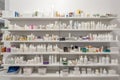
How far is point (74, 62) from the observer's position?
12.2ft

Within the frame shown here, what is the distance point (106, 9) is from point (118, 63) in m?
1.30

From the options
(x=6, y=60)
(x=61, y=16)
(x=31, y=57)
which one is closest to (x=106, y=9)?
(x=61, y=16)

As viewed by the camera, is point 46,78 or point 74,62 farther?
point 46,78

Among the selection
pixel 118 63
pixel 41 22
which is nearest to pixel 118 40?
pixel 118 63

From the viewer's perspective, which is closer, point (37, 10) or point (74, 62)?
point (74, 62)

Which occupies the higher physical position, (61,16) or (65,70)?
(61,16)

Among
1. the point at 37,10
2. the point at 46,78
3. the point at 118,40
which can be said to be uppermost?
the point at 37,10

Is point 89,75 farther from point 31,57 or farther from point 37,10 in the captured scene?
point 37,10

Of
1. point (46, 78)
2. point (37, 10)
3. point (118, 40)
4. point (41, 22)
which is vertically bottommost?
point (46, 78)

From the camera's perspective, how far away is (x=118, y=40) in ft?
13.0

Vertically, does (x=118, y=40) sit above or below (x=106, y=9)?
below

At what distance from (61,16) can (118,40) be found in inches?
56.7

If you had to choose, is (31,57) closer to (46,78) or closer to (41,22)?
(46,78)

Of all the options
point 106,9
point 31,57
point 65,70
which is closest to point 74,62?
Result: point 65,70
